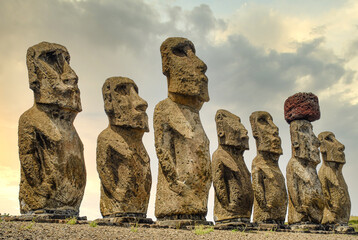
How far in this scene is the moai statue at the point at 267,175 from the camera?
50.9ft

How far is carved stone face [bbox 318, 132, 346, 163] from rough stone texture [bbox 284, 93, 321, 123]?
227 cm

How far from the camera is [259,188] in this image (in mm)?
15562

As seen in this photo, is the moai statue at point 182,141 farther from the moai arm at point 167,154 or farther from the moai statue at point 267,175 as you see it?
the moai statue at point 267,175

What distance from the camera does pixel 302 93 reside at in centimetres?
1788

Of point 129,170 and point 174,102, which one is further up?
point 174,102

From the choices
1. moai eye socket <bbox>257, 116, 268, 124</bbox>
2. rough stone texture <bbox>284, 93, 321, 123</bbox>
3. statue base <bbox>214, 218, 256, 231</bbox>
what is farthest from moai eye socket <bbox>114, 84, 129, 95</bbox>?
rough stone texture <bbox>284, 93, 321, 123</bbox>

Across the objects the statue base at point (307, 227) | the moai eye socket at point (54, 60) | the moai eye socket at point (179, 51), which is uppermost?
the moai eye socket at point (179, 51)

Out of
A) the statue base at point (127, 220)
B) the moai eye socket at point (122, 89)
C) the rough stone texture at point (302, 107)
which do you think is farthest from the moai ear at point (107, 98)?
the rough stone texture at point (302, 107)

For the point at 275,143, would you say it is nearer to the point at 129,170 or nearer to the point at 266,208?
the point at 266,208

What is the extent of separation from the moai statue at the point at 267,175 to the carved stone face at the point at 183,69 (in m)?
5.18

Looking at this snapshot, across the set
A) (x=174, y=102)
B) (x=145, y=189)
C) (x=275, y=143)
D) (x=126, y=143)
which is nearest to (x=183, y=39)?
(x=174, y=102)

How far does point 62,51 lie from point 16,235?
5.08 m

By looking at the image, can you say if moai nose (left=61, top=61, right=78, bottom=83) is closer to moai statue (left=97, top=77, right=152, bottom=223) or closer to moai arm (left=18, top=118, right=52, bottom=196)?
Result: moai statue (left=97, top=77, right=152, bottom=223)

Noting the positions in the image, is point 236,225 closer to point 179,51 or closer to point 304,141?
point 179,51
